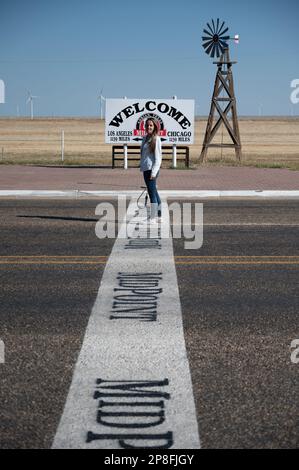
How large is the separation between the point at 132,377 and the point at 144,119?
22346 mm

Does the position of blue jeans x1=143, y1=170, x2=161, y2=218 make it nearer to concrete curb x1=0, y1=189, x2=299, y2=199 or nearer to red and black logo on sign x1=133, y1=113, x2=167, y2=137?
concrete curb x1=0, y1=189, x2=299, y2=199

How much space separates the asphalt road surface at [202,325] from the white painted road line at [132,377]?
0.10m

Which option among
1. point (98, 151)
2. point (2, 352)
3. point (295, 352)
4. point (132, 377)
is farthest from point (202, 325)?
point (98, 151)

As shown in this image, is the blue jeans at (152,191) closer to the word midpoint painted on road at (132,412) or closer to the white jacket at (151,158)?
the white jacket at (151,158)

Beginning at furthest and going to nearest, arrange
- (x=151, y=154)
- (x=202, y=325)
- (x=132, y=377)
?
1. (x=151, y=154)
2. (x=202, y=325)
3. (x=132, y=377)

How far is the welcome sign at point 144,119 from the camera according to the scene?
2673 cm

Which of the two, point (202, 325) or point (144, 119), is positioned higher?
point (144, 119)

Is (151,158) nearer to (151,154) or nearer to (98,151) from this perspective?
(151,154)

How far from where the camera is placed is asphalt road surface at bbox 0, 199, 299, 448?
436cm

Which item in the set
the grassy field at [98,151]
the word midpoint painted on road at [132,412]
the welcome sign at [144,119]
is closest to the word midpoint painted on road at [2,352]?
the word midpoint painted on road at [132,412]

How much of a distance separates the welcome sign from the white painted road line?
19.3 m

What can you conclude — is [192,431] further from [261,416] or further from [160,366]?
[160,366]

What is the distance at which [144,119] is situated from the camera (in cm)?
2666

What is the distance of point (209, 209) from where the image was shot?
1516 cm
